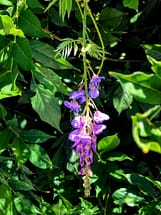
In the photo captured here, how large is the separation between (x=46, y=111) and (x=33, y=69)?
0.43ft

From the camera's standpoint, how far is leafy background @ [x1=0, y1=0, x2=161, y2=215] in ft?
4.80

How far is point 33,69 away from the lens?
1443 millimetres

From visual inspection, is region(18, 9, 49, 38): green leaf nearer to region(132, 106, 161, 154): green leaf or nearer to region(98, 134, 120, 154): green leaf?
region(98, 134, 120, 154): green leaf

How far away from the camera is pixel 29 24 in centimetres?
146

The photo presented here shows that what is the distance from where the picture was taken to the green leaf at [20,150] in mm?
1634

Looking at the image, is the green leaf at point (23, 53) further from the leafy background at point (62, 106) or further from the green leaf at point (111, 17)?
the green leaf at point (111, 17)

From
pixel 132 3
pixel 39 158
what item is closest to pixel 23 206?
pixel 39 158

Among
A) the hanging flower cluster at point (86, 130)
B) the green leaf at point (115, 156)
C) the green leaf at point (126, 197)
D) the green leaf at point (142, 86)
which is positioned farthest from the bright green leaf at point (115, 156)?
the green leaf at point (142, 86)

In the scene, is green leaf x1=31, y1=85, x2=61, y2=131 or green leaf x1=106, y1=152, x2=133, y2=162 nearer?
green leaf x1=31, y1=85, x2=61, y2=131

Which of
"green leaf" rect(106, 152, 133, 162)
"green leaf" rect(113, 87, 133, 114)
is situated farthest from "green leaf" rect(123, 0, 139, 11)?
"green leaf" rect(106, 152, 133, 162)

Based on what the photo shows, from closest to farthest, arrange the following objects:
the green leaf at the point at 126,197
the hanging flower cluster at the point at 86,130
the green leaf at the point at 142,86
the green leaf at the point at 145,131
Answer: the green leaf at the point at 145,131 < the green leaf at the point at 142,86 < the hanging flower cluster at the point at 86,130 < the green leaf at the point at 126,197

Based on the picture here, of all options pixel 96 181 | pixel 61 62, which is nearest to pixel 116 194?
pixel 96 181

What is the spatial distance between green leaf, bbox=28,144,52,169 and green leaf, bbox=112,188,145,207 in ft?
0.89

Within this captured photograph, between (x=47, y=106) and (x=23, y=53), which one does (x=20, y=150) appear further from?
(x=23, y=53)
